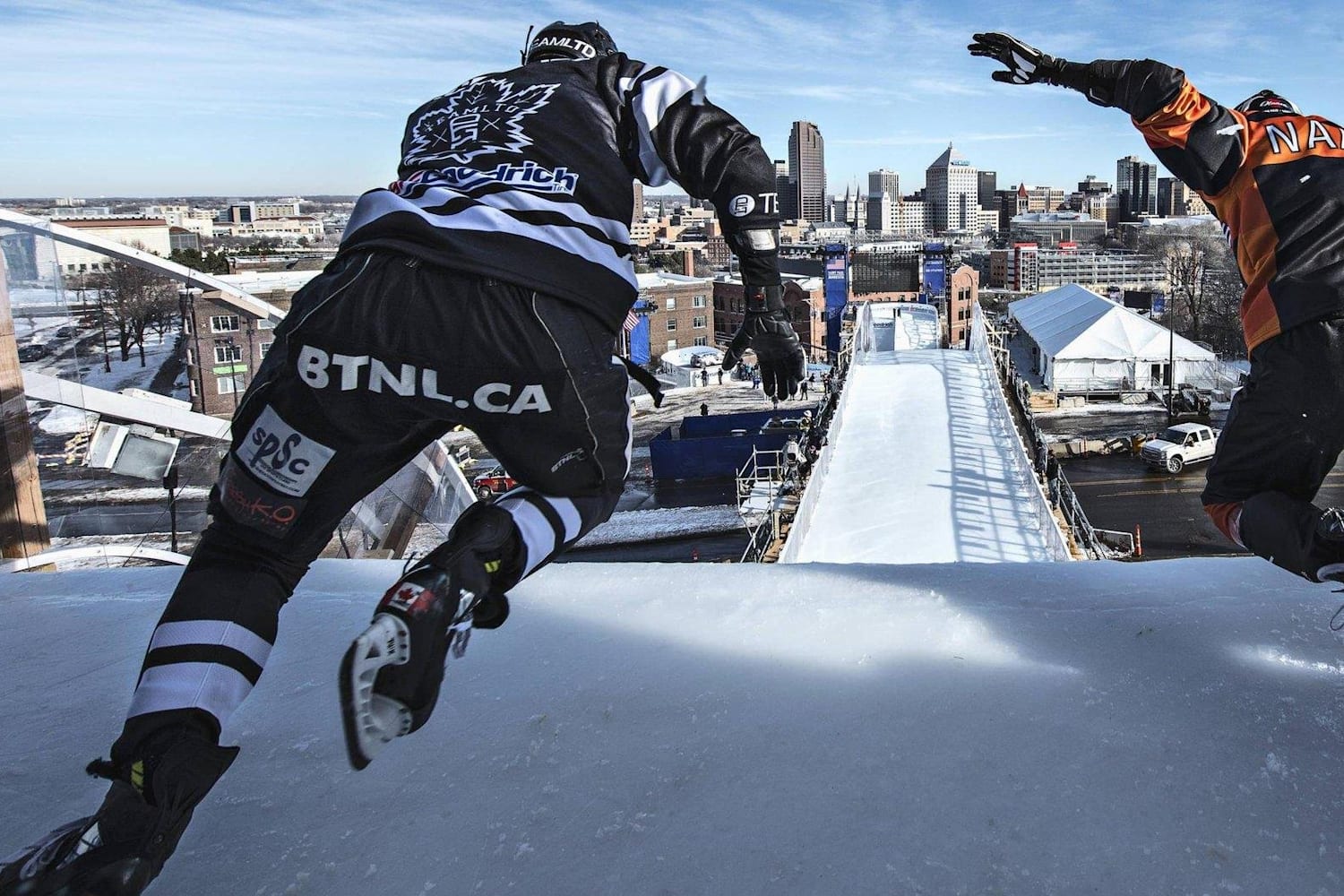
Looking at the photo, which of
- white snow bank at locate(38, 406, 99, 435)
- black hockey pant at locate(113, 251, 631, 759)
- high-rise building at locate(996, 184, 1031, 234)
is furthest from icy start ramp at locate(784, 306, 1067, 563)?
high-rise building at locate(996, 184, 1031, 234)

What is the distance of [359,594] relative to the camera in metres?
1.96

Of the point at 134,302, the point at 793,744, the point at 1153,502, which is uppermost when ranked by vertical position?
the point at 134,302

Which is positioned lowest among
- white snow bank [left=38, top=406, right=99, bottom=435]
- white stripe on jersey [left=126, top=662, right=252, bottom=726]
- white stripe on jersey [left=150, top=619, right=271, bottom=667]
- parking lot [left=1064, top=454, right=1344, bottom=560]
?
parking lot [left=1064, top=454, right=1344, bottom=560]

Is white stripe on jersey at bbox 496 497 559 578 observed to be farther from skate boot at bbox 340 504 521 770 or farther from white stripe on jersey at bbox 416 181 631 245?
white stripe on jersey at bbox 416 181 631 245

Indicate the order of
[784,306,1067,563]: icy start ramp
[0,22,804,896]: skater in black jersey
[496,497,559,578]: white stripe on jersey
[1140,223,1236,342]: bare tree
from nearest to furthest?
[0,22,804,896]: skater in black jersey < [496,497,559,578]: white stripe on jersey < [784,306,1067,563]: icy start ramp < [1140,223,1236,342]: bare tree

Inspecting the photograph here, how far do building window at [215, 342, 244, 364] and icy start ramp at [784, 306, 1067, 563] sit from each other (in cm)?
310

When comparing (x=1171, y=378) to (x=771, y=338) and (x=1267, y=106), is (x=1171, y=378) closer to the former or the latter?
(x=1267, y=106)

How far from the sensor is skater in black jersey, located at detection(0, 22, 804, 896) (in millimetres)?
1002

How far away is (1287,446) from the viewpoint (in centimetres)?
168

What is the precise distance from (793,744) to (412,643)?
56 cm

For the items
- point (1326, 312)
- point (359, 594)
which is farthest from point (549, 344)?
point (1326, 312)

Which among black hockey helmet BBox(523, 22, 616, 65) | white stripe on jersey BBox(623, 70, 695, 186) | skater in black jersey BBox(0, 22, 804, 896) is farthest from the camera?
black hockey helmet BBox(523, 22, 616, 65)

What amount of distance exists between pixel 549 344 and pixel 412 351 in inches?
6.5

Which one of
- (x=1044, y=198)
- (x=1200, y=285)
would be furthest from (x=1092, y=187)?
(x=1200, y=285)
